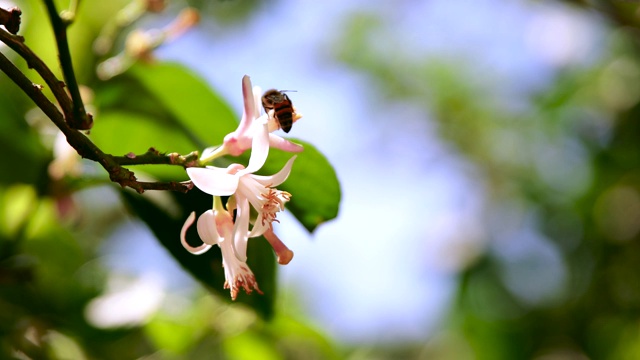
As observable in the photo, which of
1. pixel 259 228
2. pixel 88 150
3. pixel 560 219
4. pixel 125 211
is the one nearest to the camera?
pixel 88 150

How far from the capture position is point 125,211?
1.25 metres

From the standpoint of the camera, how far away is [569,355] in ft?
6.79

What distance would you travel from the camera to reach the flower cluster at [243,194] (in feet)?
2.09

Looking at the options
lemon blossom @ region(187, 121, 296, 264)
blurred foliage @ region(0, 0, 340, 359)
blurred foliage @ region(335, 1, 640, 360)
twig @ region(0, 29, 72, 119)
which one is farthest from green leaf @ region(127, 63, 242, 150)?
blurred foliage @ region(335, 1, 640, 360)

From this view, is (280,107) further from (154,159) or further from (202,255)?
(202,255)

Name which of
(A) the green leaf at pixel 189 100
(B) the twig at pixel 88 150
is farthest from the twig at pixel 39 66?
(A) the green leaf at pixel 189 100

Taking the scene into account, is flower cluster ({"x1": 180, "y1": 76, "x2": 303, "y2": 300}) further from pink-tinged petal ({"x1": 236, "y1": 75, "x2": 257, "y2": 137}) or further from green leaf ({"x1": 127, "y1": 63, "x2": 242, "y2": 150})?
green leaf ({"x1": 127, "y1": 63, "x2": 242, "y2": 150})

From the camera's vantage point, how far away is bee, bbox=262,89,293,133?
0.71 meters

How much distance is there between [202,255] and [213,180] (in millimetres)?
325

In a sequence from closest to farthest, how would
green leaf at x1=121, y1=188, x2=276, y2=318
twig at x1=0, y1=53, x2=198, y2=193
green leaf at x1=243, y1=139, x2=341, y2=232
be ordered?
1. twig at x1=0, y1=53, x2=198, y2=193
2. green leaf at x1=243, y1=139, x2=341, y2=232
3. green leaf at x1=121, y1=188, x2=276, y2=318

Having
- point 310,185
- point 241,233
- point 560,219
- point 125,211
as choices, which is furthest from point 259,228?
point 560,219

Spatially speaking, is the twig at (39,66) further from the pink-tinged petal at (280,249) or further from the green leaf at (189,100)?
the green leaf at (189,100)

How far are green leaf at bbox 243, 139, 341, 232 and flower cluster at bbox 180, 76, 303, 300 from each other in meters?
0.08

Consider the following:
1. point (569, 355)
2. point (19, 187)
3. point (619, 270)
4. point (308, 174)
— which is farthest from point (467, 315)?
point (308, 174)
